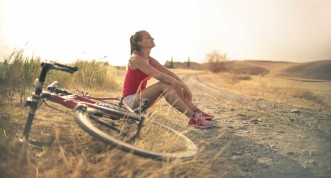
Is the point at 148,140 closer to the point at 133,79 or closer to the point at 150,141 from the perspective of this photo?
the point at 150,141

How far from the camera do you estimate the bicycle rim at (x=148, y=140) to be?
2581mm

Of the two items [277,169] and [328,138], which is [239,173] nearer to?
[277,169]

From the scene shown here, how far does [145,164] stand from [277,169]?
1.36 m

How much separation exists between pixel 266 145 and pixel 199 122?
0.90 metres

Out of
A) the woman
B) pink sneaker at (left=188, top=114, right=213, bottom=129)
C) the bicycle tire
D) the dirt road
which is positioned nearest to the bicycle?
the bicycle tire

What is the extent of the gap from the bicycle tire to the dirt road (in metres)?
0.26

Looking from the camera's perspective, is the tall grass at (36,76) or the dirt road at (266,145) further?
the tall grass at (36,76)

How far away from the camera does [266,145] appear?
173 inches

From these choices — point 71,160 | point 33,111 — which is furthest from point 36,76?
point 71,160

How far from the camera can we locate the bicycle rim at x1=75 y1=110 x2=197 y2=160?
258 centimetres

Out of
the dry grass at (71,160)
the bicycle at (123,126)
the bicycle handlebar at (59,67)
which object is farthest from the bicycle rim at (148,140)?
the bicycle handlebar at (59,67)

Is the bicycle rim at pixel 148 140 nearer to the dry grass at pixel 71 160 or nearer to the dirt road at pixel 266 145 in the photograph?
the dry grass at pixel 71 160

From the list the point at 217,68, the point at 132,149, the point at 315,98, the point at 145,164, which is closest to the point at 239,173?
the point at 145,164

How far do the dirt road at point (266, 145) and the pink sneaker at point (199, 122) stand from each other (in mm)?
89
